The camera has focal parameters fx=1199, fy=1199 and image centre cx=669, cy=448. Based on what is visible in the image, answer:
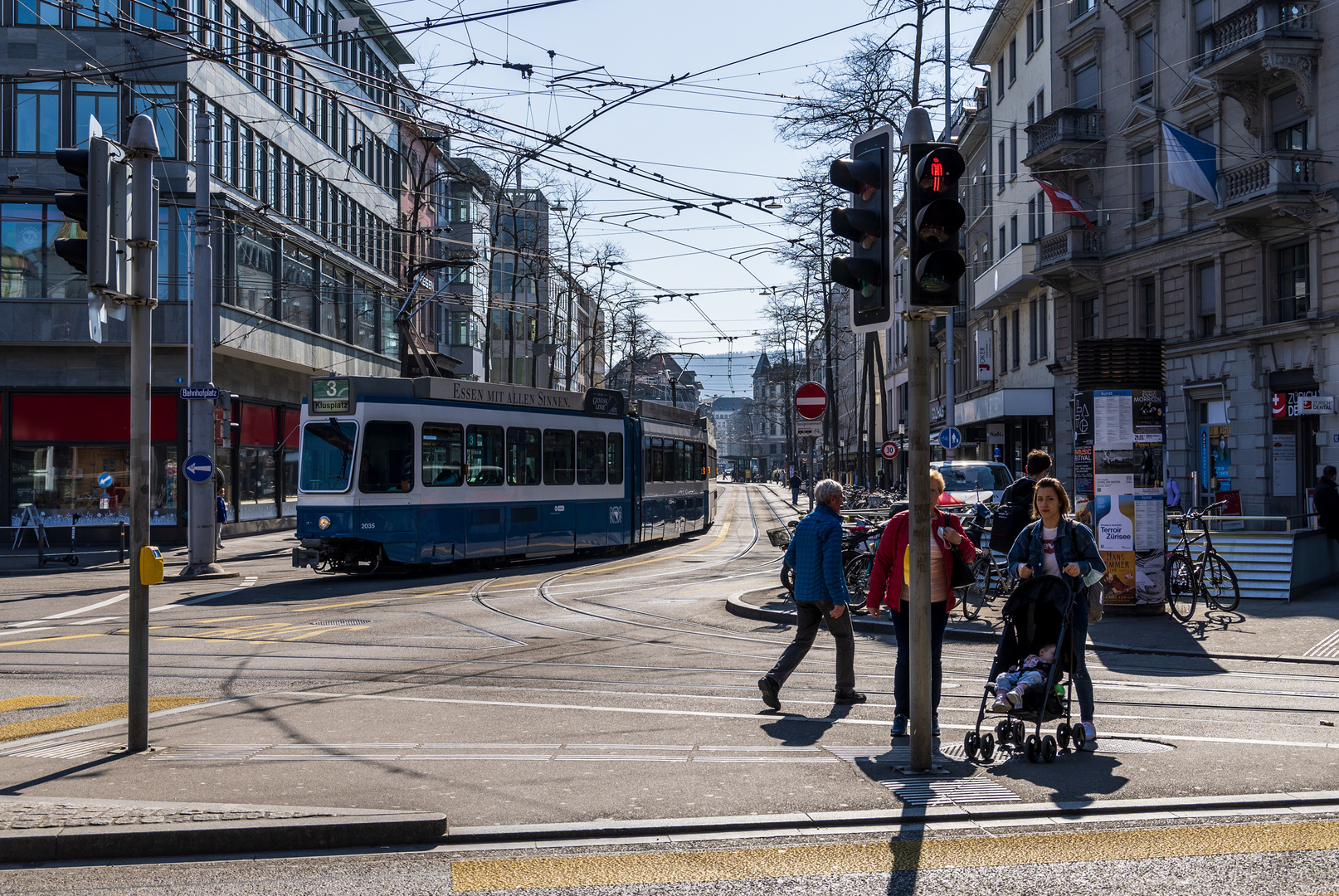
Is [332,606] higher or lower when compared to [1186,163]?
lower

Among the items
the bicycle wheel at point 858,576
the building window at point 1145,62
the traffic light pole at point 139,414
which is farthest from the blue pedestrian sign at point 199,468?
the building window at point 1145,62

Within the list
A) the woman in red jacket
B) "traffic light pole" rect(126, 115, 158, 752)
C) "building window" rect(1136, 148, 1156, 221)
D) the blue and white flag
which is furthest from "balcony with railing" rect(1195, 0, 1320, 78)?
"traffic light pole" rect(126, 115, 158, 752)

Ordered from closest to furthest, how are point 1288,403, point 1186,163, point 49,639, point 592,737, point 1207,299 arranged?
point 592,737
point 49,639
point 1186,163
point 1288,403
point 1207,299

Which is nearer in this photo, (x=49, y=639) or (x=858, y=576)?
(x=49, y=639)

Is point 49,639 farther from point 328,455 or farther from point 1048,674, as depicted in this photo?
point 1048,674

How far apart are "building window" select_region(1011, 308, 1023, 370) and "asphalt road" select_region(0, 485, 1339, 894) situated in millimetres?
30552

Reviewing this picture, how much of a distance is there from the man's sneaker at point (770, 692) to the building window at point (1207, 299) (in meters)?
23.9

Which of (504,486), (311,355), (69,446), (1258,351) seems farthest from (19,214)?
(1258,351)

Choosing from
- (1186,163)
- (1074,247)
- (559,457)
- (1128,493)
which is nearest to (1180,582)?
(1128,493)

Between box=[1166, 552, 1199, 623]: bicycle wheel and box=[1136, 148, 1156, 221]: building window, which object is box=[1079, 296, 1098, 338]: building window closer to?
box=[1136, 148, 1156, 221]: building window

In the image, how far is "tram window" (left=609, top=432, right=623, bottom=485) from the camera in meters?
25.5

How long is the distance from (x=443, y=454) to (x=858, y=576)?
7.97m

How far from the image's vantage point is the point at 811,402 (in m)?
17.8

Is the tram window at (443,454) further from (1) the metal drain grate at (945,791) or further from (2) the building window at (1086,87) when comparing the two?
(2) the building window at (1086,87)
